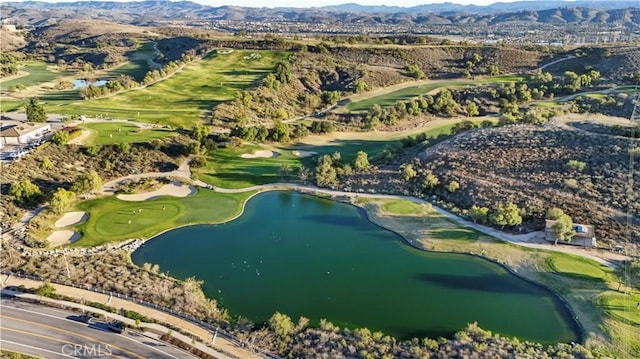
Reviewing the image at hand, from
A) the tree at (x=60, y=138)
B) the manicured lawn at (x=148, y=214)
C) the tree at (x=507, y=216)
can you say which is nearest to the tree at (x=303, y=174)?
the manicured lawn at (x=148, y=214)

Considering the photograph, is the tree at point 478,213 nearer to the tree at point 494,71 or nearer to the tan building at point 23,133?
the tan building at point 23,133

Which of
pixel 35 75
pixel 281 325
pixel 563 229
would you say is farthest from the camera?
pixel 35 75

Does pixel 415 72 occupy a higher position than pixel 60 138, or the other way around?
pixel 415 72

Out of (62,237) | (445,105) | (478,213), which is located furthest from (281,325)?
(445,105)

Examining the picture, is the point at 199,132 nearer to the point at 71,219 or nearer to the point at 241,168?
the point at 241,168

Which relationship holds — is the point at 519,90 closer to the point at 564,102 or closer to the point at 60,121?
the point at 564,102

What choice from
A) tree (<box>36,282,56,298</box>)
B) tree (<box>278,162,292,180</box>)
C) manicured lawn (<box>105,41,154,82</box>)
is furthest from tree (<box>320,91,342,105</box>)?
tree (<box>36,282,56,298</box>)
